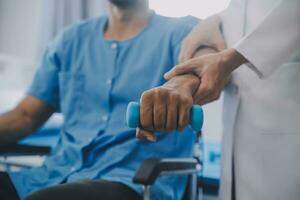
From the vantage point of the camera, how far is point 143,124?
613mm

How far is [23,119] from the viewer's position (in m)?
1.38

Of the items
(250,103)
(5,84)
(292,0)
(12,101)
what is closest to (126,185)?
(250,103)

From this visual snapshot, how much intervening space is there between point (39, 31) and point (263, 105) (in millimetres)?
2001

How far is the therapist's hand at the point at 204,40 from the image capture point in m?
0.93

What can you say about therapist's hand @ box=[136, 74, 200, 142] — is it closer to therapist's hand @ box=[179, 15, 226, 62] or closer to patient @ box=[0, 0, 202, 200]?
therapist's hand @ box=[179, 15, 226, 62]

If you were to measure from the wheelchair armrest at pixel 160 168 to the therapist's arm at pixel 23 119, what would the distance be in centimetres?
53

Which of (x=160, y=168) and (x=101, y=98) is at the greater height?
(x=101, y=98)

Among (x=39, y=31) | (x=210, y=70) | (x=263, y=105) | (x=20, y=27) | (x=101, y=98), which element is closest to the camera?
(x=210, y=70)

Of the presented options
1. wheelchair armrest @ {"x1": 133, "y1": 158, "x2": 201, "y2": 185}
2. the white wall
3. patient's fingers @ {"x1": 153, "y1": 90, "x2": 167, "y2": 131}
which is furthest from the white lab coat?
the white wall

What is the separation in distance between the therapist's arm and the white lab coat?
693 millimetres

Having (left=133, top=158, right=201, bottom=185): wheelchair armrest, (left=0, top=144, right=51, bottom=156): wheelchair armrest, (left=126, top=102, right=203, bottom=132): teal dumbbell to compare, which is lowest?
(left=0, top=144, right=51, bottom=156): wheelchair armrest

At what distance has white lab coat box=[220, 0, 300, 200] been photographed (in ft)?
2.62

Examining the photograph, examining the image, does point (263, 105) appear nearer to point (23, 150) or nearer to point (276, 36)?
point (276, 36)

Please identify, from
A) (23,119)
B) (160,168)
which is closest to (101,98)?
(23,119)
